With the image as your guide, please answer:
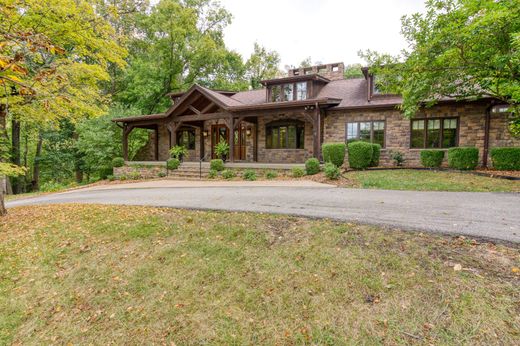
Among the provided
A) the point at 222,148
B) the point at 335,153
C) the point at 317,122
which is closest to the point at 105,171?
the point at 222,148

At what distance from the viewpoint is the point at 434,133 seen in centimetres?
1311

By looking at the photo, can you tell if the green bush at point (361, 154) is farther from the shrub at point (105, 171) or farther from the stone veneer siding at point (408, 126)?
the shrub at point (105, 171)

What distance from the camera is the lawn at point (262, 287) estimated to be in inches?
99.3

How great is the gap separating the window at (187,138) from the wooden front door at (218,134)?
6.13 feet

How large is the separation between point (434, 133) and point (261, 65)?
20.1m

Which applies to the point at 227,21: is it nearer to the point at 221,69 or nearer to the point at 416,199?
the point at 221,69

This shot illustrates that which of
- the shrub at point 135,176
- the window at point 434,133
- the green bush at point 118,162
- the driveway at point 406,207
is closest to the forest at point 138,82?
the green bush at point 118,162

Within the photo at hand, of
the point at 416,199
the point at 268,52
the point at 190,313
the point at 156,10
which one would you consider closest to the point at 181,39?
the point at 156,10

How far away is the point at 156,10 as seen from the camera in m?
21.4

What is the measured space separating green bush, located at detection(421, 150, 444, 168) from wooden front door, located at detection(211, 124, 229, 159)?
11.3 m

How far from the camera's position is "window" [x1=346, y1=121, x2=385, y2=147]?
14.0 metres

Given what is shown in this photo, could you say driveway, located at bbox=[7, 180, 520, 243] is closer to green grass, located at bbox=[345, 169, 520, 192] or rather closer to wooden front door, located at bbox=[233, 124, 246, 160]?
green grass, located at bbox=[345, 169, 520, 192]

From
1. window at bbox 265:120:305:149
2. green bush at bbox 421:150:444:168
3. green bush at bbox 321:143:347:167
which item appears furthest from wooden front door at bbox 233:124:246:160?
green bush at bbox 421:150:444:168

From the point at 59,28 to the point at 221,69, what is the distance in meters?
19.5
